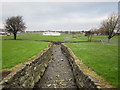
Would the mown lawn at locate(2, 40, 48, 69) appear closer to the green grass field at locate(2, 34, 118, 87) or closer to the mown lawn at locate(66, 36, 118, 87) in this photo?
the green grass field at locate(2, 34, 118, 87)

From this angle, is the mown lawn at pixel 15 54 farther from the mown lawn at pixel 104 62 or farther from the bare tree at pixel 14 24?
the bare tree at pixel 14 24

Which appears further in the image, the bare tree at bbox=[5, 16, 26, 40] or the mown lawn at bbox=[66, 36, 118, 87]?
the bare tree at bbox=[5, 16, 26, 40]

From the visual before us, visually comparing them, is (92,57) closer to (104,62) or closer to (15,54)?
Result: (104,62)

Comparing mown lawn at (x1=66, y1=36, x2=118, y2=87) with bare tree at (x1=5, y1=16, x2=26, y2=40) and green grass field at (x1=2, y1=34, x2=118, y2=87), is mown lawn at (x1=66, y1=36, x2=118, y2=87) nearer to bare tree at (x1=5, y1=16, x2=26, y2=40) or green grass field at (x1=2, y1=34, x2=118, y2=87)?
green grass field at (x1=2, y1=34, x2=118, y2=87)

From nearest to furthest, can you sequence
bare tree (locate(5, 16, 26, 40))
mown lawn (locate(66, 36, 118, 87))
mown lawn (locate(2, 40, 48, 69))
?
mown lawn (locate(66, 36, 118, 87)), mown lawn (locate(2, 40, 48, 69)), bare tree (locate(5, 16, 26, 40))

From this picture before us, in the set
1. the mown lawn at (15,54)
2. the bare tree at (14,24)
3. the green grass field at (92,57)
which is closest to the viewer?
the green grass field at (92,57)

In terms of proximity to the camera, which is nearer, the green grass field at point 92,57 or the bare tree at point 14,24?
the green grass field at point 92,57

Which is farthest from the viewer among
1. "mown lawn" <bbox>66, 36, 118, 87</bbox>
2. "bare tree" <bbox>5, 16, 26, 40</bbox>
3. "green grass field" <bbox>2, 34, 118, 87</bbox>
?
"bare tree" <bbox>5, 16, 26, 40</bbox>

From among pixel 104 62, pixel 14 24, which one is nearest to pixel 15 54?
pixel 104 62

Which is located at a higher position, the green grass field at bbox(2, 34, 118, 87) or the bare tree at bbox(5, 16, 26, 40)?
the bare tree at bbox(5, 16, 26, 40)

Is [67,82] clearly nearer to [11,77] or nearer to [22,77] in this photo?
[22,77]

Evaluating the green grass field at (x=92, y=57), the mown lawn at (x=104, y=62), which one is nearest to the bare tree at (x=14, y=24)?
the green grass field at (x=92, y=57)

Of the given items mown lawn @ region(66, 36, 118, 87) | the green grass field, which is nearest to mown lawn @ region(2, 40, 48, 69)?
the green grass field

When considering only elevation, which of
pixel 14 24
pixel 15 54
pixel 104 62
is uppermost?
pixel 14 24
